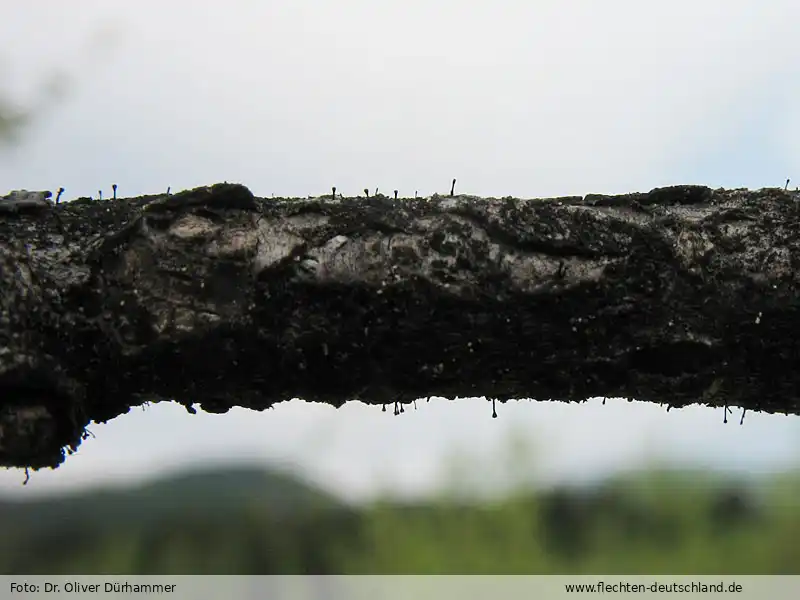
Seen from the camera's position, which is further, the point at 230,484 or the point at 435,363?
the point at 230,484

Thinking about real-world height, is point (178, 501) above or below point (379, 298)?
below

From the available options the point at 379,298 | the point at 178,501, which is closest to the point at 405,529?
the point at 178,501

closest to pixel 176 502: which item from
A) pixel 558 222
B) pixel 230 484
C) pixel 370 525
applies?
pixel 230 484

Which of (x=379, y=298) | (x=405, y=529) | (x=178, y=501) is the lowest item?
(x=405, y=529)

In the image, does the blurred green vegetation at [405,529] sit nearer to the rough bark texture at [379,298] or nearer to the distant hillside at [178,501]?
the distant hillside at [178,501]

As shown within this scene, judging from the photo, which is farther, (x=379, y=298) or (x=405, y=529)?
(x=405, y=529)

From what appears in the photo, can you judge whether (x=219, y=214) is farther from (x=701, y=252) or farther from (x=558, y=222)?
(x=701, y=252)

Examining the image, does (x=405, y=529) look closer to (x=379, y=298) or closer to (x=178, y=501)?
(x=178, y=501)
